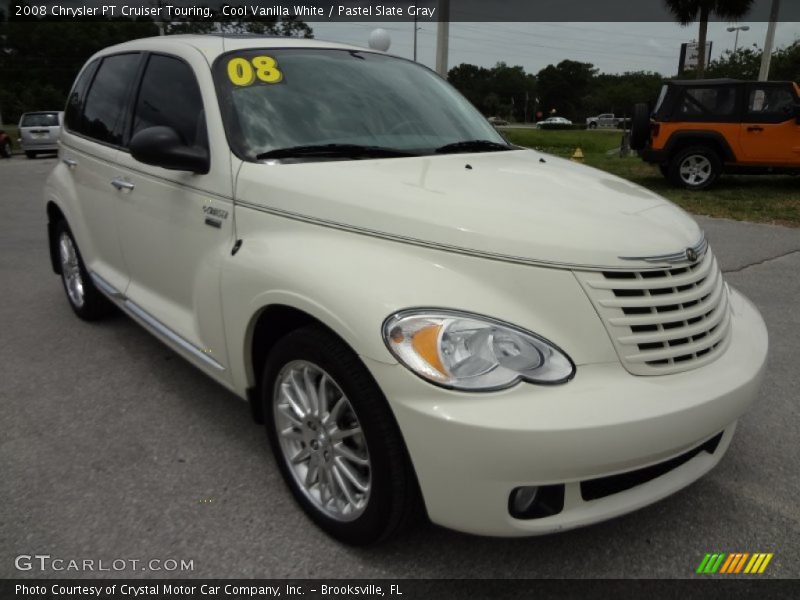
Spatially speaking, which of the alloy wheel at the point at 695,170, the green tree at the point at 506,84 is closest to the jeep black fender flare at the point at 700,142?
the alloy wheel at the point at 695,170

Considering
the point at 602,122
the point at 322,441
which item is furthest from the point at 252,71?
the point at 602,122

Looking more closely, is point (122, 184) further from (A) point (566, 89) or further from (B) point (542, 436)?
(A) point (566, 89)

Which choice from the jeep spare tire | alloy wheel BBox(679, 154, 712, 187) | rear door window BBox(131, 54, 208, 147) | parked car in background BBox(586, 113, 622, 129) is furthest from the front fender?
parked car in background BBox(586, 113, 622, 129)

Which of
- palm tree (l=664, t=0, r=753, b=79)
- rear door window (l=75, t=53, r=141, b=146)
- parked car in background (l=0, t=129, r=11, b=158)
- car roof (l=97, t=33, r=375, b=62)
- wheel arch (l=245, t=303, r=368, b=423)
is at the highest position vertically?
palm tree (l=664, t=0, r=753, b=79)

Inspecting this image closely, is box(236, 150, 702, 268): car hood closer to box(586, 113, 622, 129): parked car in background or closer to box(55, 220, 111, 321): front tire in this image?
box(55, 220, 111, 321): front tire

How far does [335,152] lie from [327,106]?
30 centimetres

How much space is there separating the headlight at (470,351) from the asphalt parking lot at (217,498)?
29.9 inches

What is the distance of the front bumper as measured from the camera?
1698 millimetres

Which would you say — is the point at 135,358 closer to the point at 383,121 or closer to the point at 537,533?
the point at 383,121

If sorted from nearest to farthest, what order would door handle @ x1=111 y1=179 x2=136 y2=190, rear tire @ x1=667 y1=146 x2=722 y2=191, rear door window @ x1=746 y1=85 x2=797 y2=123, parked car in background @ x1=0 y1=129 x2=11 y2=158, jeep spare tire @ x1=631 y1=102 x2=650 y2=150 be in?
door handle @ x1=111 y1=179 x2=136 y2=190, rear door window @ x1=746 y1=85 x2=797 y2=123, rear tire @ x1=667 y1=146 x2=722 y2=191, jeep spare tire @ x1=631 y1=102 x2=650 y2=150, parked car in background @ x1=0 y1=129 x2=11 y2=158

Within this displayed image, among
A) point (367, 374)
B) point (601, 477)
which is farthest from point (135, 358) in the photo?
point (601, 477)

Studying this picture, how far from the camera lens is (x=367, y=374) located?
1.90 metres

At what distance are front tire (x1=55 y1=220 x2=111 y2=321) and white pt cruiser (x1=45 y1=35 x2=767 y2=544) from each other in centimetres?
150

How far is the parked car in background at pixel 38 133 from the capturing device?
19984 mm
